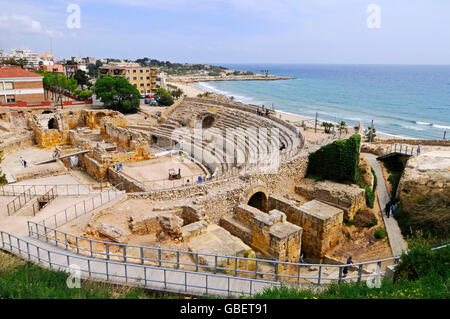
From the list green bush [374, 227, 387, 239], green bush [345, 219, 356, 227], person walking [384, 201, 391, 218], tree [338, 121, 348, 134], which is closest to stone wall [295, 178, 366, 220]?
green bush [345, 219, 356, 227]

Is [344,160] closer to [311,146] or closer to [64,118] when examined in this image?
[311,146]

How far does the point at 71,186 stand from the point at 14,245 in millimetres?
10640

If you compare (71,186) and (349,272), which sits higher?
(71,186)

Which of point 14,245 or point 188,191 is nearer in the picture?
point 14,245

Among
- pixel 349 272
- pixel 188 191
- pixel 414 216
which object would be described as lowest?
pixel 349 272

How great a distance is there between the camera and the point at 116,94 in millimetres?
45875

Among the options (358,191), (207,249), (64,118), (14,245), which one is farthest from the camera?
(64,118)

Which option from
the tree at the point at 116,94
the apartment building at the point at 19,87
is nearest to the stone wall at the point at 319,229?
the tree at the point at 116,94

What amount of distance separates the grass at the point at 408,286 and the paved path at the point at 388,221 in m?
4.88

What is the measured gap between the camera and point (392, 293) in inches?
306

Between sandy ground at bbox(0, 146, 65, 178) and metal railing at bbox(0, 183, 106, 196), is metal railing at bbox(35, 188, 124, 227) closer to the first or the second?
metal railing at bbox(0, 183, 106, 196)

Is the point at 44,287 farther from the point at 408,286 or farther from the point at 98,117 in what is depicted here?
the point at 98,117
